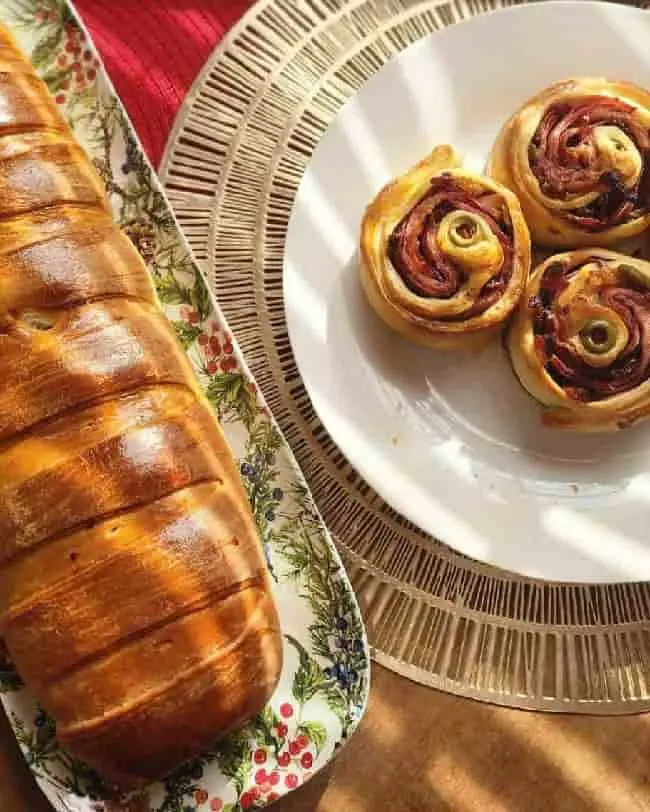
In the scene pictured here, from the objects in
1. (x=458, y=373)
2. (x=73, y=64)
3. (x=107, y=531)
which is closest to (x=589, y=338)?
(x=458, y=373)

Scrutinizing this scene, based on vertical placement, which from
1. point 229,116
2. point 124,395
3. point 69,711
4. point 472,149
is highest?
point 472,149

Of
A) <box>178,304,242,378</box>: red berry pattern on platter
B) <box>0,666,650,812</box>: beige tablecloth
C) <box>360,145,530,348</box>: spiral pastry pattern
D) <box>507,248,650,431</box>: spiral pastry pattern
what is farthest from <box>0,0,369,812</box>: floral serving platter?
<box>507,248,650,431</box>: spiral pastry pattern

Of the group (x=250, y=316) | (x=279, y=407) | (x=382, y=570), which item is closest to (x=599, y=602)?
(x=382, y=570)

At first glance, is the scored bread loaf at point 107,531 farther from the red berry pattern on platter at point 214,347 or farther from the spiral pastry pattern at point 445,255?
the spiral pastry pattern at point 445,255

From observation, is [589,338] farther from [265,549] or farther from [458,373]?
[265,549]

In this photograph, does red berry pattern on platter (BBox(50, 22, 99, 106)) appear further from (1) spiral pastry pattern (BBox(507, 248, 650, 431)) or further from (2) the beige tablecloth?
(2) the beige tablecloth

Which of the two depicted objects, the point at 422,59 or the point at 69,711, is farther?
the point at 422,59

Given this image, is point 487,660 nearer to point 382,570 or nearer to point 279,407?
point 382,570

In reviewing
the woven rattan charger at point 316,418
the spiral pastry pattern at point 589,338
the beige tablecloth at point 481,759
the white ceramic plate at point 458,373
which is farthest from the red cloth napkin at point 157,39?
the beige tablecloth at point 481,759
